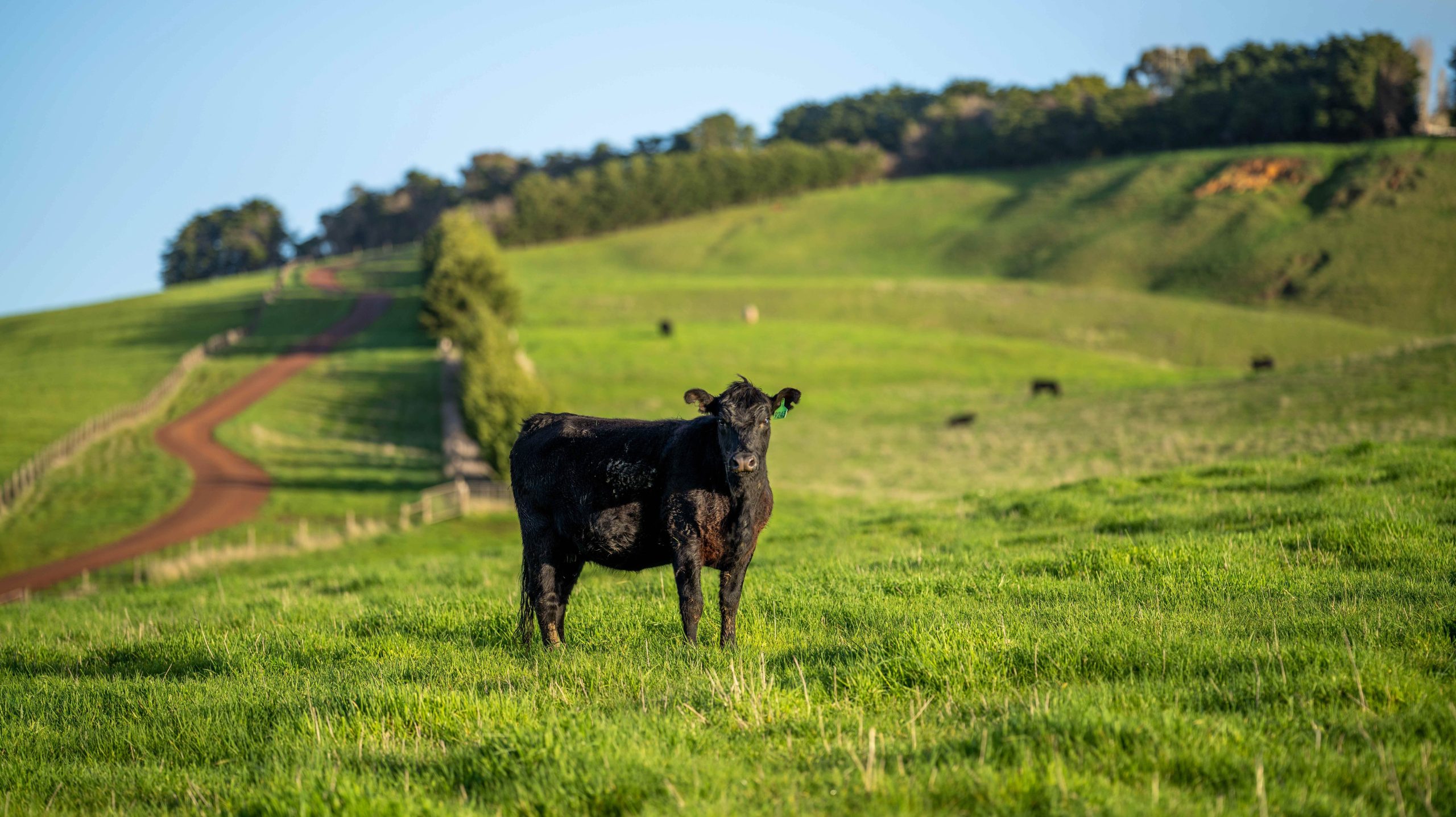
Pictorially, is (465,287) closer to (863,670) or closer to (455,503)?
(455,503)

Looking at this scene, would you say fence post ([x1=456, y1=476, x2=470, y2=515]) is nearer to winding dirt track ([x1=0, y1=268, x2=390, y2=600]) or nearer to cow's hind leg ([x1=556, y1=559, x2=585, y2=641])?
winding dirt track ([x1=0, y1=268, x2=390, y2=600])

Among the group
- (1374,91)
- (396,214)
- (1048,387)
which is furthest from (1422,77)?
(396,214)

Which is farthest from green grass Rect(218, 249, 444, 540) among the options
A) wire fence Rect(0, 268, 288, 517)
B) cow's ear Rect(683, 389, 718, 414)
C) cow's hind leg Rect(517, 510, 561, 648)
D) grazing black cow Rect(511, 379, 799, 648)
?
cow's ear Rect(683, 389, 718, 414)

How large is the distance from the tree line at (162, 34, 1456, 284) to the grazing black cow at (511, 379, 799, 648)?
142m

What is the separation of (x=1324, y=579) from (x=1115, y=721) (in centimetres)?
490

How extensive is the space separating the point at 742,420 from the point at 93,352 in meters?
98.1

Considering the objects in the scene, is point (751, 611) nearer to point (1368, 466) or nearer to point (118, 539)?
point (1368, 466)

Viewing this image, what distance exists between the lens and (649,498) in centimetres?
910

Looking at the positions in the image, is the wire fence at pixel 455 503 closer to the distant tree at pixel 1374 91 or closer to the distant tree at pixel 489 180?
the distant tree at pixel 1374 91

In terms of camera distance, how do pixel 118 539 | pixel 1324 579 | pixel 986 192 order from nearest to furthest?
1. pixel 1324 579
2. pixel 118 539
3. pixel 986 192

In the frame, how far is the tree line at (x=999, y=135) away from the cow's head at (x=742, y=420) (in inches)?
5645

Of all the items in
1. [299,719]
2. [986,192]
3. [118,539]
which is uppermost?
[986,192]

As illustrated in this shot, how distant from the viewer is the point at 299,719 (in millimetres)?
6531

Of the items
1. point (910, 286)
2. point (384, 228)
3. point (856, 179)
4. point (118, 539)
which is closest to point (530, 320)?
point (910, 286)
